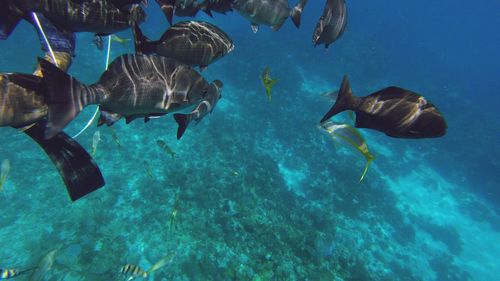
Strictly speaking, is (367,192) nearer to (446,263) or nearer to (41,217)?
(446,263)

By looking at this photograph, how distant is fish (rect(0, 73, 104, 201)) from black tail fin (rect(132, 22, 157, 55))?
111cm

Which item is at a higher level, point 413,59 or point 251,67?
point 413,59

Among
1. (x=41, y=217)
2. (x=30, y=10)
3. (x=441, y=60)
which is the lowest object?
(x=41, y=217)

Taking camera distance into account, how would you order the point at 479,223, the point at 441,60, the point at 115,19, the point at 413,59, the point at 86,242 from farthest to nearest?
1. the point at 441,60
2. the point at 413,59
3. the point at 479,223
4. the point at 86,242
5. the point at 115,19

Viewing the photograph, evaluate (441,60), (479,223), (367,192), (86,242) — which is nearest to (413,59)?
(441,60)

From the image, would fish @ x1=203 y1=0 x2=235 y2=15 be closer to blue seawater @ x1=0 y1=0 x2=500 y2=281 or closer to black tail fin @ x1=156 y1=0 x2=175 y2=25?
black tail fin @ x1=156 y1=0 x2=175 y2=25

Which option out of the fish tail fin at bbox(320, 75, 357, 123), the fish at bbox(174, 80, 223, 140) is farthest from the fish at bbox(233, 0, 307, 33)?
the fish tail fin at bbox(320, 75, 357, 123)

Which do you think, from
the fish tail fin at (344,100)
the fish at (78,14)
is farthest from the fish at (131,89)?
the fish tail fin at (344,100)

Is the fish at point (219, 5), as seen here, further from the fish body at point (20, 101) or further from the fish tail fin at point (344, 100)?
the fish body at point (20, 101)

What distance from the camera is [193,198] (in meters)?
11.6

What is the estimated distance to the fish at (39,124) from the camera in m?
2.14

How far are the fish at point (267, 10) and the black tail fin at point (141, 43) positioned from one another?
182 centimetres

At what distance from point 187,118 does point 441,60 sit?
2471 inches

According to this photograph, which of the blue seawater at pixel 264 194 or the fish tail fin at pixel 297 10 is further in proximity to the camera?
the blue seawater at pixel 264 194
